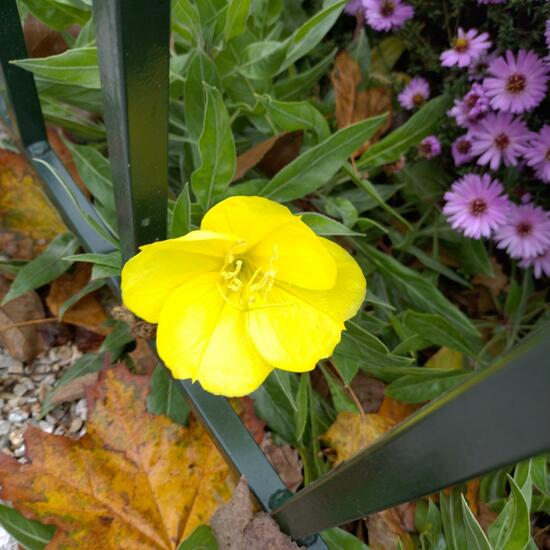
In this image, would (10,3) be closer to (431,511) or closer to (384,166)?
(384,166)

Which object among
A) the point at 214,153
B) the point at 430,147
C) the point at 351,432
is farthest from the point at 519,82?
the point at 351,432

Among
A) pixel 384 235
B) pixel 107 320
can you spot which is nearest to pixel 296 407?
pixel 107 320

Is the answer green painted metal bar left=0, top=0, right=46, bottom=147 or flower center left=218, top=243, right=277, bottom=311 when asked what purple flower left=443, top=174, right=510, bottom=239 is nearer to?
flower center left=218, top=243, right=277, bottom=311

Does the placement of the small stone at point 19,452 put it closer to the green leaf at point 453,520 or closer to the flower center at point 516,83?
the green leaf at point 453,520

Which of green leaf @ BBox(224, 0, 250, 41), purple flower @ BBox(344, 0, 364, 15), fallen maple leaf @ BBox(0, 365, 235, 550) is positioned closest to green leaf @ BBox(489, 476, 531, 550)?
fallen maple leaf @ BBox(0, 365, 235, 550)

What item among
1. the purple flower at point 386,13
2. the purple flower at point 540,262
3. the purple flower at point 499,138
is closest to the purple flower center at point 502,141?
the purple flower at point 499,138

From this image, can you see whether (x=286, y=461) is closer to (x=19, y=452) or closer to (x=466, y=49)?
(x=19, y=452)

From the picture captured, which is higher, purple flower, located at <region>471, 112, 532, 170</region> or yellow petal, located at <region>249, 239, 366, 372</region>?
yellow petal, located at <region>249, 239, 366, 372</region>
